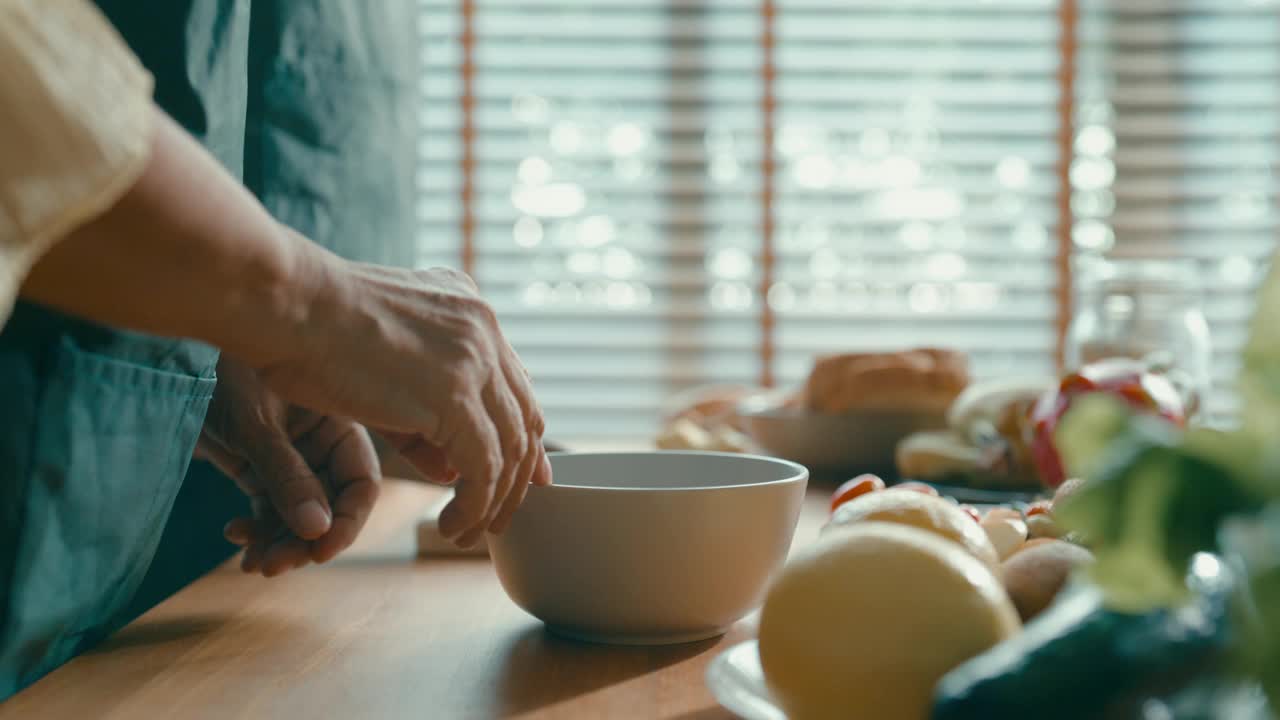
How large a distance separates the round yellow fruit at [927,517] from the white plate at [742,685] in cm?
8

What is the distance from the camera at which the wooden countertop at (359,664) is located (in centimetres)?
46

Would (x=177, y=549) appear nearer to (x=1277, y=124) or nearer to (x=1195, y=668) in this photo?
(x=1195, y=668)

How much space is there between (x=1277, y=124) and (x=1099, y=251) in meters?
0.49

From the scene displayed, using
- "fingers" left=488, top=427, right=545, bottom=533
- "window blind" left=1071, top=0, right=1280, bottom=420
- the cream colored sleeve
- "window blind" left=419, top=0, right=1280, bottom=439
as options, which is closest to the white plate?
"fingers" left=488, top=427, right=545, bottom=533

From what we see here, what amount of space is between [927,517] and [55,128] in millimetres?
359

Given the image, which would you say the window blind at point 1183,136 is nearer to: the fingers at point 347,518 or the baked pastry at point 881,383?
the baked pastry at point 881,383

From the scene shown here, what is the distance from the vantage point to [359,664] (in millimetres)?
520

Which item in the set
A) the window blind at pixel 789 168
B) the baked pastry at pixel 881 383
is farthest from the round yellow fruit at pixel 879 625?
the window blind at pixel 789 168

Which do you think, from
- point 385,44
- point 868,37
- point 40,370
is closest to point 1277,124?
point 868,37

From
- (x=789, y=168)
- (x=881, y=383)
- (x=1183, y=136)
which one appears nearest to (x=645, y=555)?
(x=881, y=383)

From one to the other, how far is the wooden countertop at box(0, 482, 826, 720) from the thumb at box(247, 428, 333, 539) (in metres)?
0.04

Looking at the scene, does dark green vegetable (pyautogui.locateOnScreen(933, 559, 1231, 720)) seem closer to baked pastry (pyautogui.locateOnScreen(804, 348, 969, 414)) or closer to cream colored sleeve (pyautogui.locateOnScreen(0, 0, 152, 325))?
cream colored sleeve (pyautogui.locateOnScreen(0, 0, 152, 325))

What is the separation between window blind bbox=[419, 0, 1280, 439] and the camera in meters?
2.51

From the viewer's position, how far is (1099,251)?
255 centimetres
